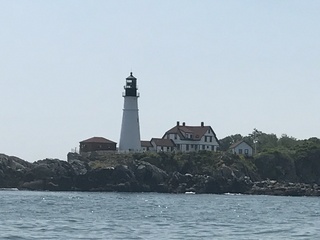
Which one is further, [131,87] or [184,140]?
[184,140]

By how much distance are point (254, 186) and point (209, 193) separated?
677 centimetres

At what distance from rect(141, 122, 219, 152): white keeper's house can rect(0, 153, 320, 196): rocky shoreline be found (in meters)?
18.1

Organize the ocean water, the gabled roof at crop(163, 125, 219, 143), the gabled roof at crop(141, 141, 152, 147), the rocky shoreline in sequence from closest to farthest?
the ocean water → the rocky shoreline → the gabled roof at crop(141, 141, 152, 147) → the gabled roof at crop(163, 125, 219, 143)

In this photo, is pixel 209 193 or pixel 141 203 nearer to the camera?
pixel 141 203

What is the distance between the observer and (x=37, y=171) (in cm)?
9831

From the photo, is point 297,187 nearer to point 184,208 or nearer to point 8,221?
point 184,208

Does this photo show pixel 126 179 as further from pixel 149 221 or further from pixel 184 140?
pixel 149 221

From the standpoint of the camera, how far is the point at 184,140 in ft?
405

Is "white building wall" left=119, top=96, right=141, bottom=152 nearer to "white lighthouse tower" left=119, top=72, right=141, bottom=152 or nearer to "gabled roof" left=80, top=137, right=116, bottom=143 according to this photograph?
"white lighthouse tower" left=119, top=72, right=141, bottom=152

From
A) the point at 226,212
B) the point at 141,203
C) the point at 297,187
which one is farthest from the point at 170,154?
the point at 226,212

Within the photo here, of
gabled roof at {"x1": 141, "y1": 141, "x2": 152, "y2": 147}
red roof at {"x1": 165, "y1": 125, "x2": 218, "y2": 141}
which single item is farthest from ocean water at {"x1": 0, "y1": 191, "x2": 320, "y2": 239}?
red roof at {"x1": 165, "y1": 125, "x2": 218, "y2": 141}

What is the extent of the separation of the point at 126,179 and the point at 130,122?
1762 cm

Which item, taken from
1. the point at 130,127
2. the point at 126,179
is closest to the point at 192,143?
the point at 130,127

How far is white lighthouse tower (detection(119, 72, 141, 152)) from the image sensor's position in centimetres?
11294
